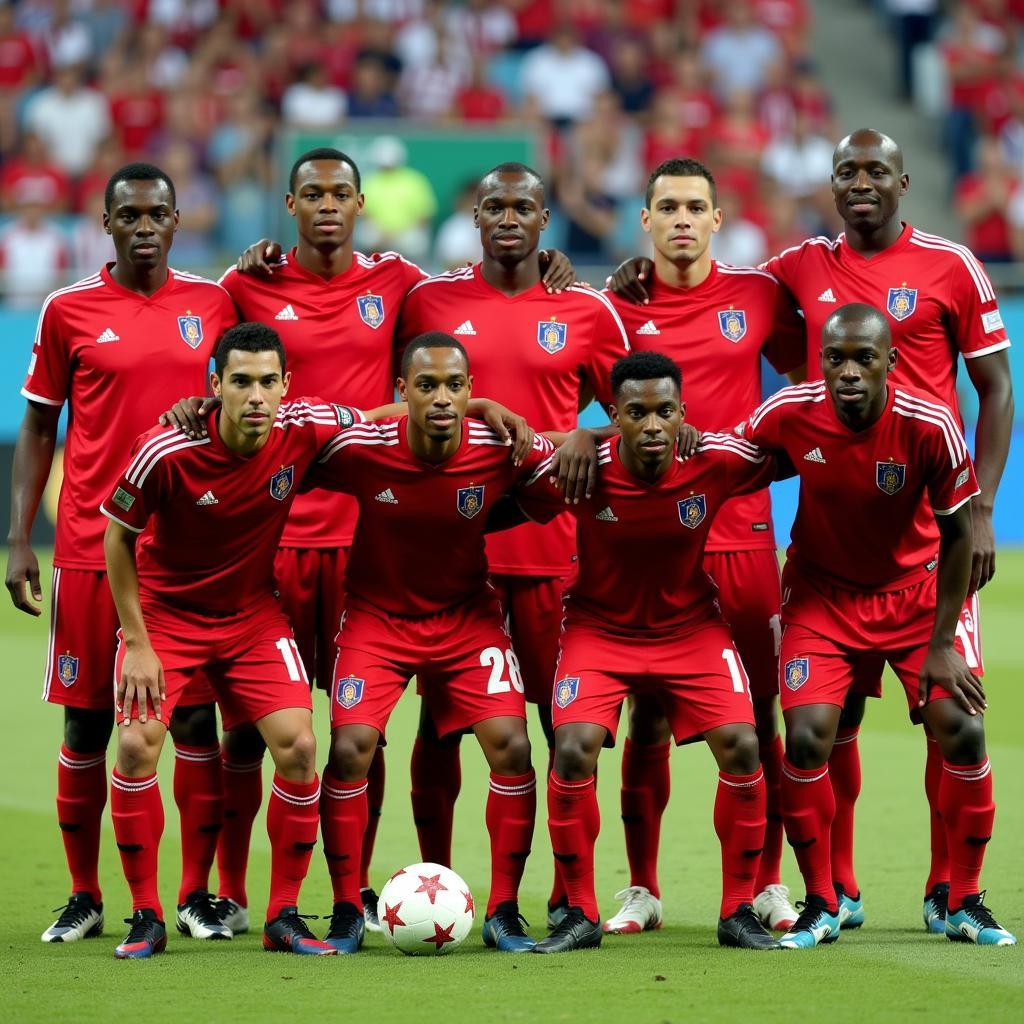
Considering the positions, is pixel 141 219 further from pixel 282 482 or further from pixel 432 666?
pixel 432 666

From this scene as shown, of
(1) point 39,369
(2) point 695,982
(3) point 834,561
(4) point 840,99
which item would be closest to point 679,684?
(3) point 834,561

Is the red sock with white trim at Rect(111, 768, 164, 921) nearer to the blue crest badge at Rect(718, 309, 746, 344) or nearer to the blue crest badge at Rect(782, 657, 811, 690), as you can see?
the blue crest badge at Rect(782, 657, 811, 690)

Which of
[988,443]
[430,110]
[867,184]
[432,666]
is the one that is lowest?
[432,666]

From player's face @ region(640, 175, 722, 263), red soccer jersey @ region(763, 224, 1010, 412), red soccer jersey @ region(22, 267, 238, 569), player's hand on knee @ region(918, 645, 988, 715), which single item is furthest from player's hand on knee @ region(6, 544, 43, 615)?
player's hand on knee @ region(918, 645, 988, 715)

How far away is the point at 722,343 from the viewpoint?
688cm

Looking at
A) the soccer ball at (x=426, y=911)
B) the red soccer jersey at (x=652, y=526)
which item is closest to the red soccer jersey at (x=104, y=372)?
the red soccer jersey at (x=652, y=526)

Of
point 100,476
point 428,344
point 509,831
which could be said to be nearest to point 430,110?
point 100,476

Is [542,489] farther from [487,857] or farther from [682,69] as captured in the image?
[682,69]

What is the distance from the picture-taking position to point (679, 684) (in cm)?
634

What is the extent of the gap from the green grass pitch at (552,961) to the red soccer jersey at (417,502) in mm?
1205

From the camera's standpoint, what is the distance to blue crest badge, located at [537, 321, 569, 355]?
686cm

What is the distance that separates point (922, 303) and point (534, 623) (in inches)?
69.7

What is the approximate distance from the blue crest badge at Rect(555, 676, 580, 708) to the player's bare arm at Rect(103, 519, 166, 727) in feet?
4.25

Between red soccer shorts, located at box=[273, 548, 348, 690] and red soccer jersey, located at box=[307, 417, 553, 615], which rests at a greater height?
red soccer jersey, located at box=[307, 417, 553, 615]
